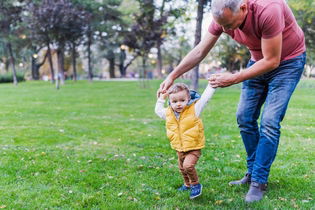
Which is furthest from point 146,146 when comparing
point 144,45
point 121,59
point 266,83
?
point 121,59

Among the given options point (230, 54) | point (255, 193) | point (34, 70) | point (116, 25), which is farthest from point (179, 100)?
point (34, 70)

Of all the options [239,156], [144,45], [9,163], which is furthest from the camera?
[144,45]

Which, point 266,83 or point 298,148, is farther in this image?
point 298,148

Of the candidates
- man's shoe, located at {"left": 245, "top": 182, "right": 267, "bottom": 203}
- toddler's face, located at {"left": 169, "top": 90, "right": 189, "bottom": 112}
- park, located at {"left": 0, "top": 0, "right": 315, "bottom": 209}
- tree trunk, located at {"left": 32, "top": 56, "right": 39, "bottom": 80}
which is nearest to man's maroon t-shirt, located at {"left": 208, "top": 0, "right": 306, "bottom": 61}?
park, located at {"left": 0, "top": 0, "right": 315, "bottom": 209}

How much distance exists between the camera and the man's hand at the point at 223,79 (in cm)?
257

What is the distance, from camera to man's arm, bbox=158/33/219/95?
3031 millimetres

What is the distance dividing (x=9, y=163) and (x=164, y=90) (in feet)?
7.88

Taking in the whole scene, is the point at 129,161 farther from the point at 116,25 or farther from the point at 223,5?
the point at 116,25

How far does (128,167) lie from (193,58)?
1665 millimetres

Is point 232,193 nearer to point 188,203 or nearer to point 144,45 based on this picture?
point 188,203

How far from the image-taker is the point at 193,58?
10.3ft

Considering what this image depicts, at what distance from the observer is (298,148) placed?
4.93m

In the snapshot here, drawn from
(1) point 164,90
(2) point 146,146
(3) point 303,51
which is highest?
(3) point 303,51

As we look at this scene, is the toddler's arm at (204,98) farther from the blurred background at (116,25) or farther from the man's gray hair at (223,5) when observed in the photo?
the blurred background at (116,25)
